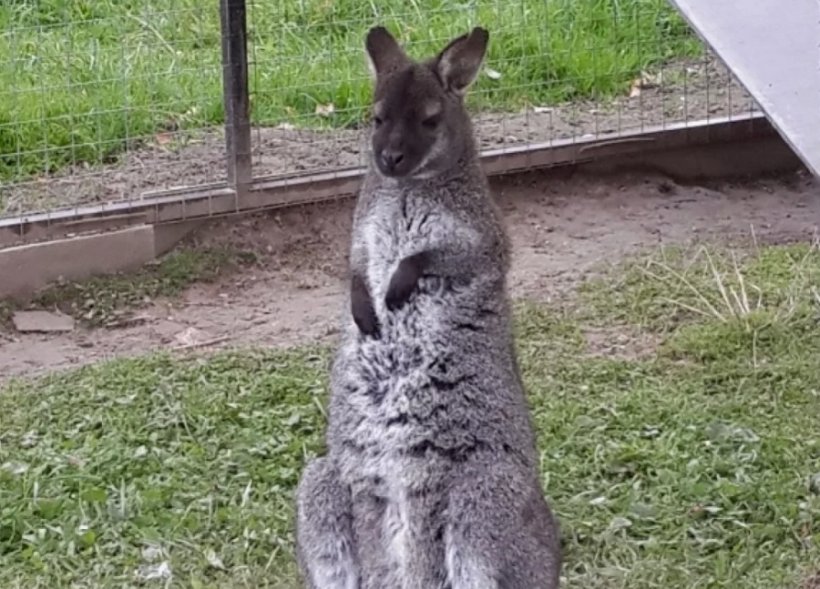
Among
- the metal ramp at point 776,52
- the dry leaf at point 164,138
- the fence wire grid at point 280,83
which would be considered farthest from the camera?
the dry leaf at point 164,138

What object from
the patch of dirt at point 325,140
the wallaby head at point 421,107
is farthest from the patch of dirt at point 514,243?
the wallaby head at point 421,107

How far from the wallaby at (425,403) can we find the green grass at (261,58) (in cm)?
352

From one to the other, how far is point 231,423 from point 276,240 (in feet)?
5.85

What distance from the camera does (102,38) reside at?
806cm

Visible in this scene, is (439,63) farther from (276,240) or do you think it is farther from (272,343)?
(276,240)

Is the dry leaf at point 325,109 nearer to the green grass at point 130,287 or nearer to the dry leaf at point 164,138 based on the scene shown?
the dry leaf at point 164,138

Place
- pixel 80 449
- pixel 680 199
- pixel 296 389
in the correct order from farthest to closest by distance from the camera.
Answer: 1. pixel 680 199
2. pixel 296 389
3. pixel 80 449

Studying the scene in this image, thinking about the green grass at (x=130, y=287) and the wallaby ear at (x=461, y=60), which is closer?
the wallaby ear at (x=461, y=60)

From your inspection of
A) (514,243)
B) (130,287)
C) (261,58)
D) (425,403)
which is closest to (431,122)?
(425,403)

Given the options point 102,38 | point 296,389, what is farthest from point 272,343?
point 102,38

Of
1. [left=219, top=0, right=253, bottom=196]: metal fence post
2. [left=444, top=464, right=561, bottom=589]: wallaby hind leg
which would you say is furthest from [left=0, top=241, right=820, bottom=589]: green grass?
[left=219, top=0, right=253, bottom=196]: metal fence post

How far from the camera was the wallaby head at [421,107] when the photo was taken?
4.30 meters

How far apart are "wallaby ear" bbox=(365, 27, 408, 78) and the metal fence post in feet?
8.78

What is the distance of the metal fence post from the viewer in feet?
23.3
